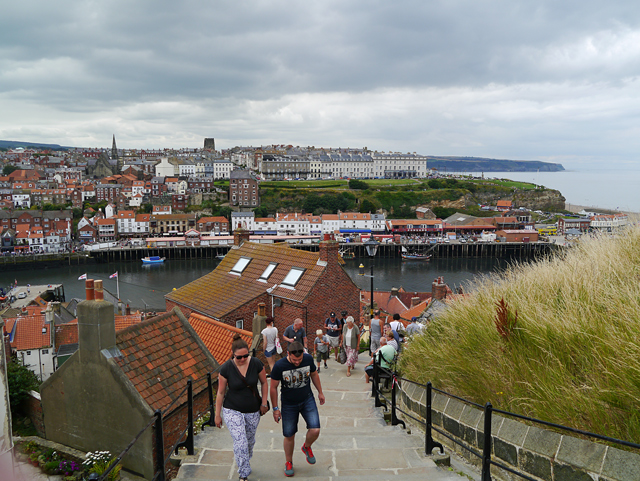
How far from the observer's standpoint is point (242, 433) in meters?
3.93

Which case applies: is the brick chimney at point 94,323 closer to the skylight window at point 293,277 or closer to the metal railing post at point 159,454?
the metal railing post at point 159,454

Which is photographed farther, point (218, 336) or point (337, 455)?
point (218, 336)

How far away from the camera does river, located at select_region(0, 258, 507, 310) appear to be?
47.6 metres

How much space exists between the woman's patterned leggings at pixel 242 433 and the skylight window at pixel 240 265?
10960 millimetres

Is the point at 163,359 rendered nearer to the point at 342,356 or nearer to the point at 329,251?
the point at 342,356

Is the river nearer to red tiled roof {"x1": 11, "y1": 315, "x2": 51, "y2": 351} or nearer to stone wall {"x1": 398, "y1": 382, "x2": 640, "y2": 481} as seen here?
red tiled roof {"x1": 11, "y1": 315, "x2": 51, "y2": 351}

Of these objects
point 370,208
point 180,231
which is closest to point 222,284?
point 180,231

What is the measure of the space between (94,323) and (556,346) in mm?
5289

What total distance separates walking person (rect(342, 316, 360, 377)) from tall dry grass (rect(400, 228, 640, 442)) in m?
1.73

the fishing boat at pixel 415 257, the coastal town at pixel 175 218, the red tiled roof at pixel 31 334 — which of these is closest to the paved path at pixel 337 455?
the red tiled roof at pixel 31 334

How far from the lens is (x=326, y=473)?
4.07 metres

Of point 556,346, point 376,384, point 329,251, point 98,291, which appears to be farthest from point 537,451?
point 329,251

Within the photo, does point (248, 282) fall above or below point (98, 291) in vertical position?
below

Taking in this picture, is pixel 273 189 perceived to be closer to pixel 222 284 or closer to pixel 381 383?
pixel 222 284
